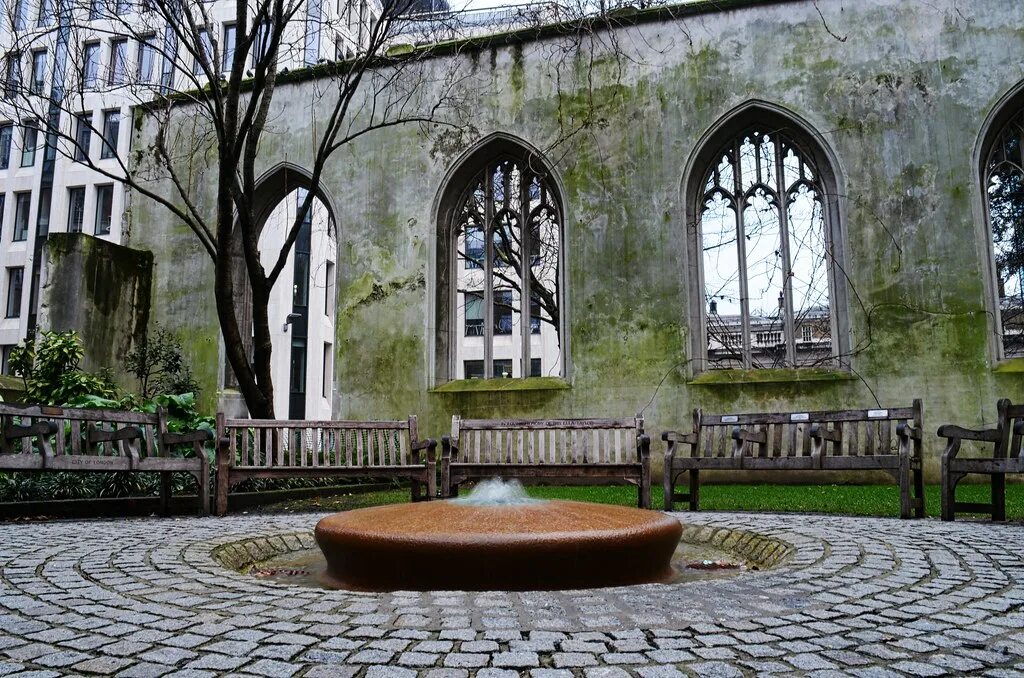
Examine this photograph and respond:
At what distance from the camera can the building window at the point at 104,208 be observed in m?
34.5

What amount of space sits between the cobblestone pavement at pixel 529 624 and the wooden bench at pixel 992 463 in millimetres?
1949

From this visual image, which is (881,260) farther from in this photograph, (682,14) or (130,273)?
(130,273)

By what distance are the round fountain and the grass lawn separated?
344cm

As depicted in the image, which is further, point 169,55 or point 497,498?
point 169,55

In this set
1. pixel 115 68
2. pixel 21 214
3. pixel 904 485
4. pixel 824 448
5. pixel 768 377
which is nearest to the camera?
pixel 904 485

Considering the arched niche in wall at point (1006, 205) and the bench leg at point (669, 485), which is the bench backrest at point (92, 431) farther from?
the arched niche in wall at point (1006, 205)

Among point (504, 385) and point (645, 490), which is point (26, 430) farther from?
point (504, 385)

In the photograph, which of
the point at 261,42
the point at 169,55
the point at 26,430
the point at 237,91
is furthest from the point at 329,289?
the point at 26,430

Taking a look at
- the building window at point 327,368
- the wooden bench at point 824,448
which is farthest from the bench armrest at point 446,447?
the building window at point 327,368

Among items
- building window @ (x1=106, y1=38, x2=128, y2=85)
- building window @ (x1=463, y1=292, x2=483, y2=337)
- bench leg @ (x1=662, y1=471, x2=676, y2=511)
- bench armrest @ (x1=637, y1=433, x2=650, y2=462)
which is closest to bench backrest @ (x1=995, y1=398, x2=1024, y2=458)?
bench leg @ (x1=662, y1=471, x2=676, y2=511)

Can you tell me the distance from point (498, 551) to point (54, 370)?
392 inches

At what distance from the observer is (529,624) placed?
9.11ft

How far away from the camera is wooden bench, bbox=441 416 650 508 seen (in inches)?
295

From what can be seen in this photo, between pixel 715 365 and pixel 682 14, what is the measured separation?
558 centimetres
